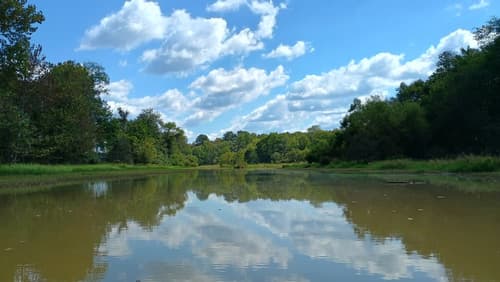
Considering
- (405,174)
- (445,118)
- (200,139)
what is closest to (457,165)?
(405,174)

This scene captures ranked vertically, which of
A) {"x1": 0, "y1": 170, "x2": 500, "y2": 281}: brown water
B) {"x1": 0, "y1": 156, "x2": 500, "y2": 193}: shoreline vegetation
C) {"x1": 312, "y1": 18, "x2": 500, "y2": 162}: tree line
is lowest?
{"x1": 0, "y1": 170, "x2": 500, "y2": 281}: brown water

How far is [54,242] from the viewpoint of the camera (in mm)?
8383

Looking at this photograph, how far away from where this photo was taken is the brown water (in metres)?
5.98

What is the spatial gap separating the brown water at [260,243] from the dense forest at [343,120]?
17241mm

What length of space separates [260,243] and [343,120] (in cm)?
6561

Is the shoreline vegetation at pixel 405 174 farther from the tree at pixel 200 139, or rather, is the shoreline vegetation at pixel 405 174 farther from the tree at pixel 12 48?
the tree at pixel 200 139

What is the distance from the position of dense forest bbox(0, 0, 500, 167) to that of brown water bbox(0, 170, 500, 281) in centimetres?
1724

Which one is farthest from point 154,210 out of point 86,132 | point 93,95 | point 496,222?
point 93,95

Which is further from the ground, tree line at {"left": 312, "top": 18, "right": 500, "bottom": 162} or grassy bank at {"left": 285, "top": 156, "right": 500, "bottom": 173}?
tree line at {"left": 312, "top": 18, "right": 500, "bottom": 162}

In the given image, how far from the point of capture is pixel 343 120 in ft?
236

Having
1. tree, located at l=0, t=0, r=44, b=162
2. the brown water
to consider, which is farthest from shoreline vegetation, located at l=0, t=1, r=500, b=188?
the brown water

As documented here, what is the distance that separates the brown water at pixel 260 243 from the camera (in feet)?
19.6

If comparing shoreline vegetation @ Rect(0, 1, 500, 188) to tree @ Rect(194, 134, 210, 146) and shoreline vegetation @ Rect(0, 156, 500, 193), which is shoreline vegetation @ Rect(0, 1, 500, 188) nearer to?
shoreline vegetation @ Rect(0, 156, 500, 193)

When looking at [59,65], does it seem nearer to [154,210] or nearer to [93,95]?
[93,95]
